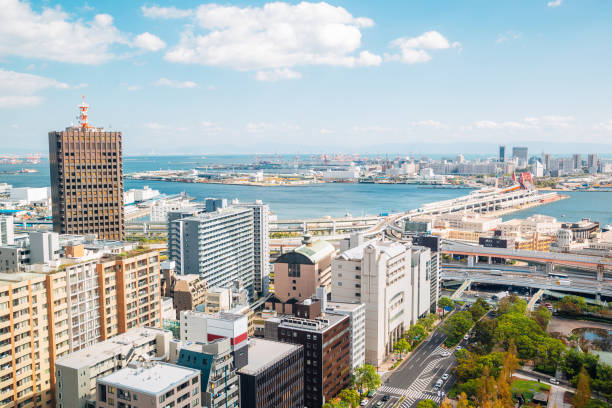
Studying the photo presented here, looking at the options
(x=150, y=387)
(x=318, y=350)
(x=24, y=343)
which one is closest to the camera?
(x=150, y=387)

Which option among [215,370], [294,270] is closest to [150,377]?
[215,370]

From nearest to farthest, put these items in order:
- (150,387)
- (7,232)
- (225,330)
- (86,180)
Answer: (150,387)
(225,330)
(7,232)
(86,180)

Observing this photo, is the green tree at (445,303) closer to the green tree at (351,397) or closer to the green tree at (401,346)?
the green tree at (401,346)

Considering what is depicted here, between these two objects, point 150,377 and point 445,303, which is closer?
point 150,377

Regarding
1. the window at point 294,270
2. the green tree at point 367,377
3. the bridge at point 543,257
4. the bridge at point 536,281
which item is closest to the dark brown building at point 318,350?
the green tree at point 367,377

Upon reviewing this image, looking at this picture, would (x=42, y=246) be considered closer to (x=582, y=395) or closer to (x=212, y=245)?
(x=212, y=245)

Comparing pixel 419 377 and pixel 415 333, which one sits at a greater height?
pixel 415 333

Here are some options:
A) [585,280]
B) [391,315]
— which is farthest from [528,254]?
[391,315]

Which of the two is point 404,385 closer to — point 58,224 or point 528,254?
point 58,224

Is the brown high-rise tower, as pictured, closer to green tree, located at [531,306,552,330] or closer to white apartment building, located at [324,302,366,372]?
white apartment building, located at [324,302,366,372]
